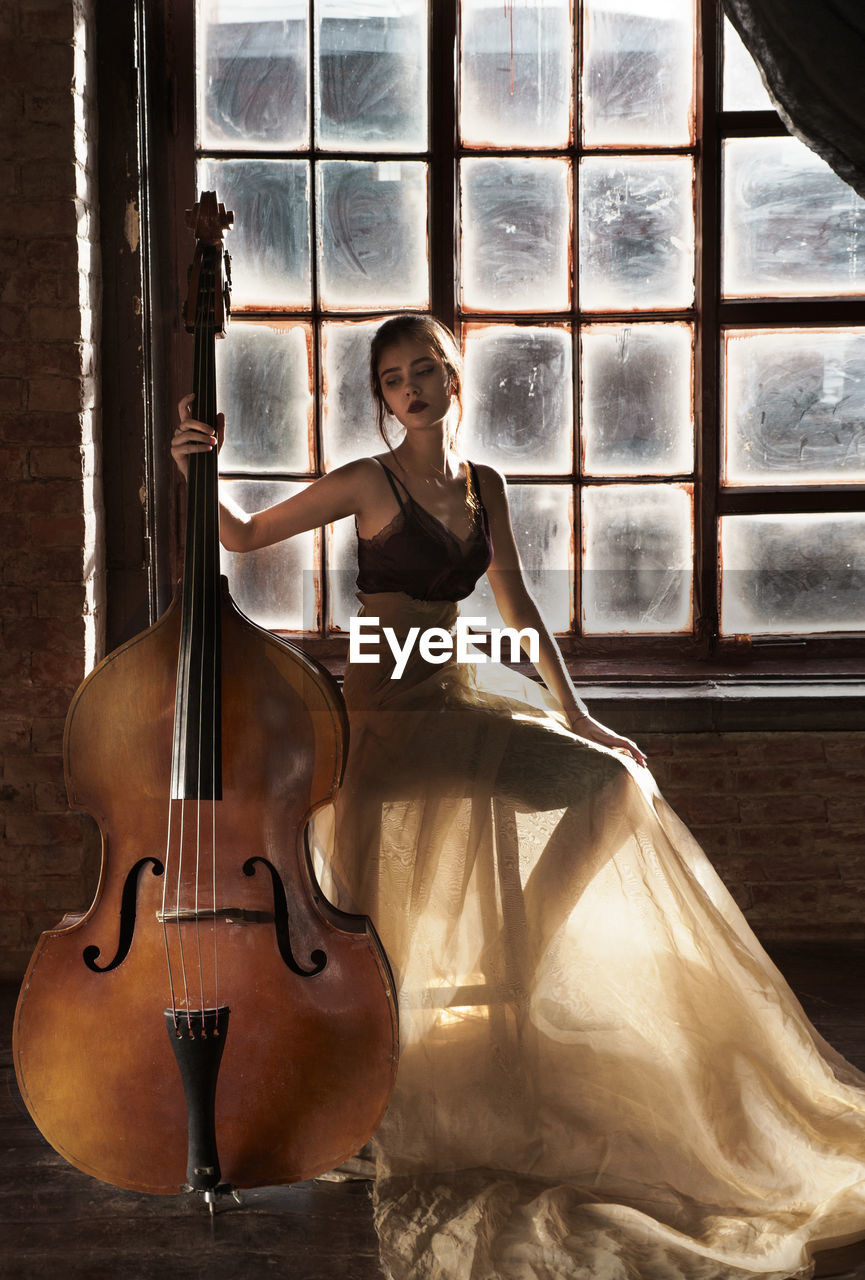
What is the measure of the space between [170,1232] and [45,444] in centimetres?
163

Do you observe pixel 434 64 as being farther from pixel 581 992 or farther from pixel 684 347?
pixel 581 992

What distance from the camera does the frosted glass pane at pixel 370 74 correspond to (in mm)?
2889

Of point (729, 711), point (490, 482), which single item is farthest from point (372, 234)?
point (729, 711)

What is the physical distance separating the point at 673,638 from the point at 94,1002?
6.27ft

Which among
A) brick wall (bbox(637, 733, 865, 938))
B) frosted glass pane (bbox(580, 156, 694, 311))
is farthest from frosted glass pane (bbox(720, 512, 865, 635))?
frosted glass pane (bbox(580, 156, 694, 311))

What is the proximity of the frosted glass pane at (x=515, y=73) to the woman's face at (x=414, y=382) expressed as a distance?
1053 mm

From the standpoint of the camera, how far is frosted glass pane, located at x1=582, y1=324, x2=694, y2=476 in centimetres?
302

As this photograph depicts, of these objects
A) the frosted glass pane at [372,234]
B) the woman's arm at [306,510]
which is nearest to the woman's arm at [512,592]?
the woman's arm at [306,510]

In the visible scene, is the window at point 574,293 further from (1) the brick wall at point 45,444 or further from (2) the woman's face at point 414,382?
(2) the woman's face at point 414,382

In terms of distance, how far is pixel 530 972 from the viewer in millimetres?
→ 1953

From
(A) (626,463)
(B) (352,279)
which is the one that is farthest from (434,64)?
(A) (626,463)

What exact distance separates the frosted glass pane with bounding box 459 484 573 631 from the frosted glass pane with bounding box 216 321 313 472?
571 mm

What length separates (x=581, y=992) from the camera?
1982 millimetres

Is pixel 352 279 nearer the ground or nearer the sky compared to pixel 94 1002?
nearer the sky
